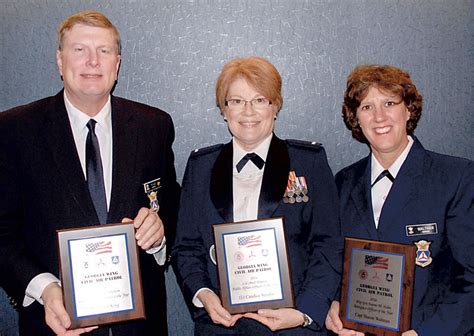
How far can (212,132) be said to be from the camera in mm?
3316

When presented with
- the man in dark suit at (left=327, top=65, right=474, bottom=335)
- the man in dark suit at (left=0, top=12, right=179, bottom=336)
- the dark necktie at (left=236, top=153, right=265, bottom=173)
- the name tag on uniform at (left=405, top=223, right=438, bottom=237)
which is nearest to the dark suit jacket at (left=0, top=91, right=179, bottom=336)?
the man in dark suit at (left=0, top=12, right=179, bottom=336)

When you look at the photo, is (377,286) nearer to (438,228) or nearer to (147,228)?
(438,228)

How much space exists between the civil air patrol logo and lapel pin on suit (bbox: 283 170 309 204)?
20.9 inches

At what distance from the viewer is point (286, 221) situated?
254 centimetres

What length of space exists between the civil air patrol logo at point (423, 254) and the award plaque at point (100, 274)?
121cm

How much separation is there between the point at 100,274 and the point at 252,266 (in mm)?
626

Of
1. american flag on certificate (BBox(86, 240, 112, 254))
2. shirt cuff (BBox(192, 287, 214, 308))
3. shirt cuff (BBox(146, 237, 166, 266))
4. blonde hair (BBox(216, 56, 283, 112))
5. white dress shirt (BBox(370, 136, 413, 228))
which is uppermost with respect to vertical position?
blonde hair (BBox(216, 56, 283, 112))

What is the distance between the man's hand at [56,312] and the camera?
89.7 inches

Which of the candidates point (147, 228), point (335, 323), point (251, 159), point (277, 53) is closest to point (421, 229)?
point (335, 323)

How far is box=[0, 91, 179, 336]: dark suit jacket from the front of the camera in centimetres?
241

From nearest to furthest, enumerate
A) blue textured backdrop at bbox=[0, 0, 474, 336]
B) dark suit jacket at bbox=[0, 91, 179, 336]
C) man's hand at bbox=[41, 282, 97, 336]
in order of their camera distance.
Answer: man's hand at bbox=[41, 282, 97, 336], dark suit jacket at bbox=[0, 91, 179, 336], blue textured backdrop at bbox=[0, 0, 474, 336]

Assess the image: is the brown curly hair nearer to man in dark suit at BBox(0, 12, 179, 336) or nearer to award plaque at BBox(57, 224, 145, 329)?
man in dark suit at BBox(0, 12, 179, 336)

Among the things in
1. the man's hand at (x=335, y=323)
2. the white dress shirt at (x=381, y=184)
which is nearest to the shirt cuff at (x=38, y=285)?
the man's hand at (x=335, y=323)

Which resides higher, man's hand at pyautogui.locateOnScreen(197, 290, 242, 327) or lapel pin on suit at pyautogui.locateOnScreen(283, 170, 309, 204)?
lapel pin on suit at pyautogui.locateOnScreen(283, 170, 309, 204)
